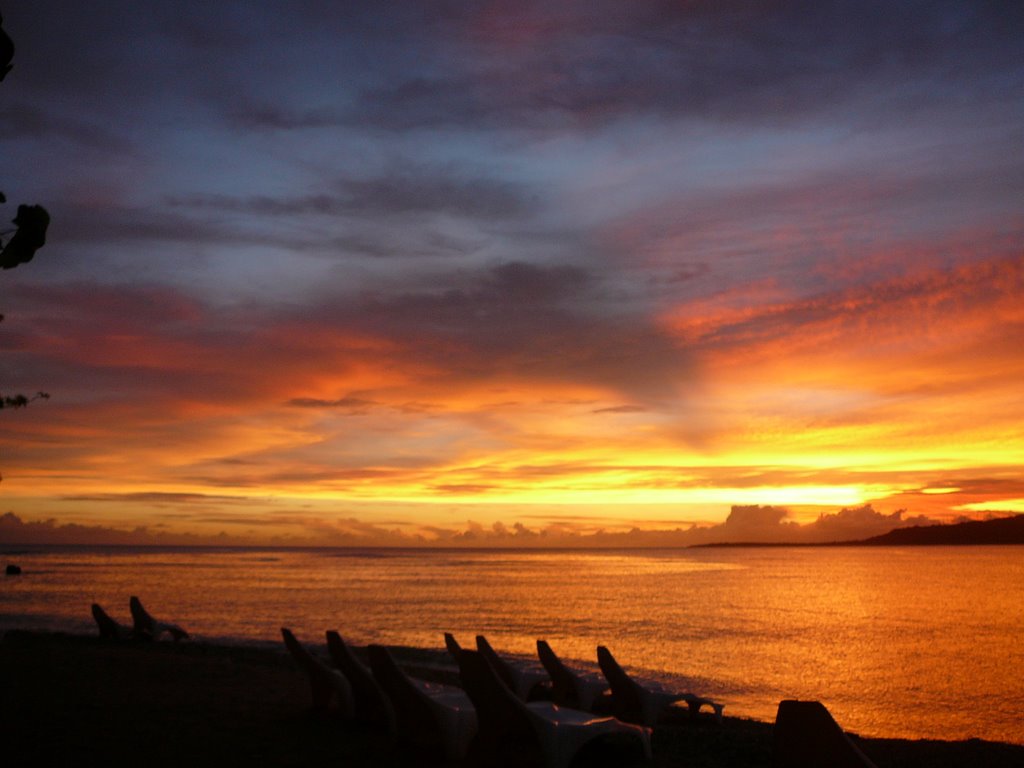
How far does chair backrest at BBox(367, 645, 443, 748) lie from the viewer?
26.5ft

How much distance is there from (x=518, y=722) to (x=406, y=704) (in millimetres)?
1294

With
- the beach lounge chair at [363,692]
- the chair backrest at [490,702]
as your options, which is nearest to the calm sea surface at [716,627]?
the beach lounge chair at [363,692]

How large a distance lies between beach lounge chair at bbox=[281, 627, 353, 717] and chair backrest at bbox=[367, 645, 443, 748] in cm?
103

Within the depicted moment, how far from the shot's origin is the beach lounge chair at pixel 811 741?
5867 millimetres

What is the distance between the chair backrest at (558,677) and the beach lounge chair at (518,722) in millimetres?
3284

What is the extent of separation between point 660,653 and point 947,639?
34.2 ft

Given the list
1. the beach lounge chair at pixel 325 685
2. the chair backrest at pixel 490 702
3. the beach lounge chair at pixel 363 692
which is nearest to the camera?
the chair backrest at pixel 490 702

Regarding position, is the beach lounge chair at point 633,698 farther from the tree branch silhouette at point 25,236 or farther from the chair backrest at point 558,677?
the tree branch silhouette at point 25,236

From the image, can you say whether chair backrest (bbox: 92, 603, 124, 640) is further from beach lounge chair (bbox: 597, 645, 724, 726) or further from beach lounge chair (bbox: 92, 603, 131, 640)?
beach lounge chair (bbox: 597, 645, 724, 726)

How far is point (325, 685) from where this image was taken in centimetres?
977

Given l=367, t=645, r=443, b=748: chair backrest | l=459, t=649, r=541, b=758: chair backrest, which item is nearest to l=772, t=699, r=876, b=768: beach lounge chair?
l=459, t=649, r=541, b=758: chair backrest

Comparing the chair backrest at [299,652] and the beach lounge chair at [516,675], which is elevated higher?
the chair backrest at [299,652]

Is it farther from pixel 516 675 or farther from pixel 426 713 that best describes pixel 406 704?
pixel 516 675

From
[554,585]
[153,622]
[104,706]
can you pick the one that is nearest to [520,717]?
[104,706]
